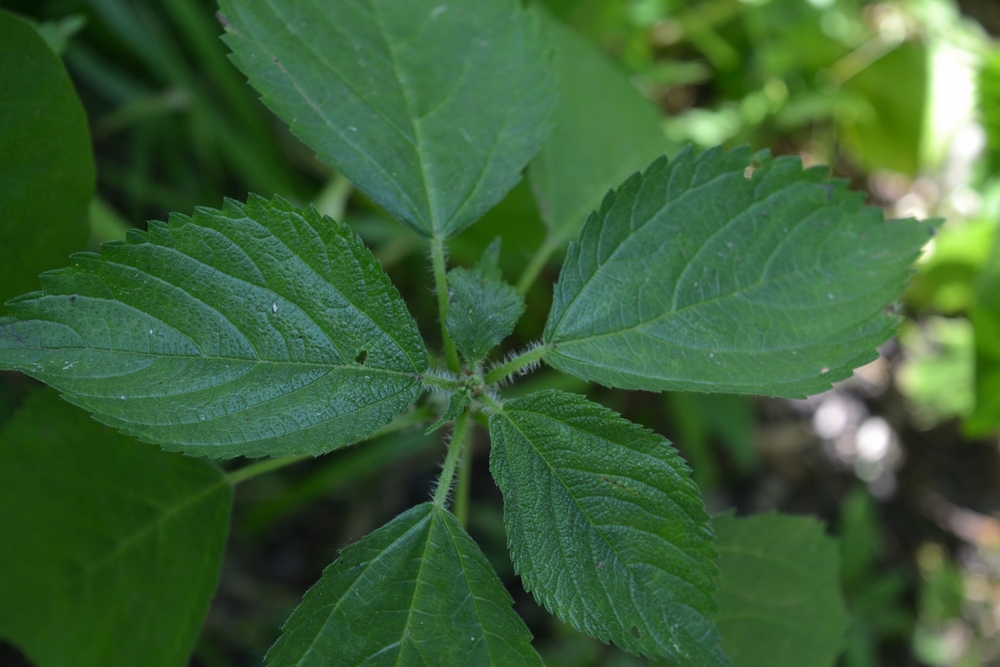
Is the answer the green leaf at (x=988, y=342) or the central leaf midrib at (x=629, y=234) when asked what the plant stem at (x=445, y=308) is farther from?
the green leaf at (x=988, y=342)

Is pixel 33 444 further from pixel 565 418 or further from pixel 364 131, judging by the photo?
pixel 565 418

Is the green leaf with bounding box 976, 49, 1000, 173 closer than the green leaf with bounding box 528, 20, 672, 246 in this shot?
No

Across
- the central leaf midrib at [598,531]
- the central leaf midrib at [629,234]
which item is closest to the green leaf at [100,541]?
the central leaf midrib at [598,531]

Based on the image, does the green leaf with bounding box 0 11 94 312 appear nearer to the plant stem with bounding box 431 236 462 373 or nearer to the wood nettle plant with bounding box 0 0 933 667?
the wood nettle plant with bounding box 0 0 933 667

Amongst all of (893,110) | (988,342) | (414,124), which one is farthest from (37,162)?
(893,110)

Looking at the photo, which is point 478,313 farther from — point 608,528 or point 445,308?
point 608,528

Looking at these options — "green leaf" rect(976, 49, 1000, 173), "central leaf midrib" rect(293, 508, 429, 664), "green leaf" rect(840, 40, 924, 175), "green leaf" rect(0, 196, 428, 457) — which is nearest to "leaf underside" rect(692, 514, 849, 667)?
"central leaf midrib" rect(293, 508, 429, 664)

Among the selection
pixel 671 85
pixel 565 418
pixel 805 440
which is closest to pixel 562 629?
pixel 805 440

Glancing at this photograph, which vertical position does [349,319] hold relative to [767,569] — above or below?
above
